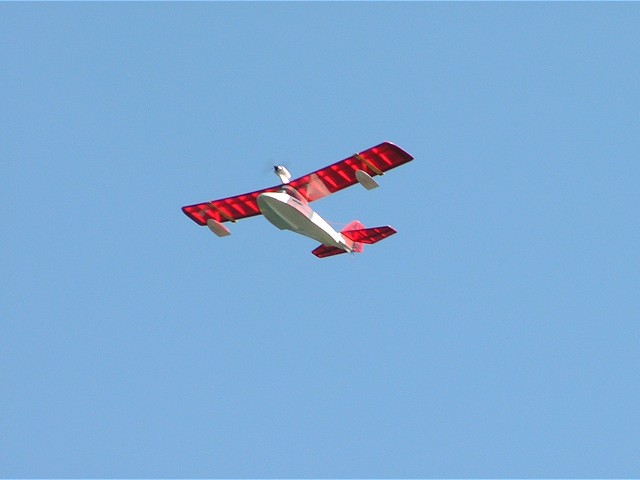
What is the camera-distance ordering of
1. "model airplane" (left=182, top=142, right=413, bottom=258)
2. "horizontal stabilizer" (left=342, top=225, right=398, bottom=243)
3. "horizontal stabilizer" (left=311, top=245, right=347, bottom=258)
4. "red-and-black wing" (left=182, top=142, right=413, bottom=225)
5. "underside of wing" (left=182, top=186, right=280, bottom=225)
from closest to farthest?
"red-and-black wing" (left=182, top=142, right=413, bottom=225) → "model airplane" (left=182, top=142, right=413, bottom=258) → "horizontal stabilizer" (left=342, top=225, right=398, bottom=243) → "underside of wing" (left=182, top=186, right=280, bottom=225) → "horizontal stabilizer" (left=311, top=245, right=347, bottom=258)

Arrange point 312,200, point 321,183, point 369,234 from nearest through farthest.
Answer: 1. point 321,183
2. point 312,200
3. point 369,234

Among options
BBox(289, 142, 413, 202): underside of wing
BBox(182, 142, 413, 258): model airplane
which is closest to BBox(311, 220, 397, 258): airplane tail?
BBox(182, 142, 413, 258): model airplane

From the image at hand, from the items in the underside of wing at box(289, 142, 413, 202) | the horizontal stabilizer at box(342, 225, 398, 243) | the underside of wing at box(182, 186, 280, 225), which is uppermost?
the underside of wing at box(182, 186, 280, 225)

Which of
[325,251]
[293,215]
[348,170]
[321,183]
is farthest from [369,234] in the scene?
[293,215]

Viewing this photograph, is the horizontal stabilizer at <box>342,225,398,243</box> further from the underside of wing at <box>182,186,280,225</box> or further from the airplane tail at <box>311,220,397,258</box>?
the underside of wing at <box>182,186,280,225</box>

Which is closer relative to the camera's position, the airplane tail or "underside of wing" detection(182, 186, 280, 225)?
the airplane tail

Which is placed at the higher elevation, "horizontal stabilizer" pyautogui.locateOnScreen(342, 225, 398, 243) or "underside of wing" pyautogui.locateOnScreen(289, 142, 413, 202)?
"underside of wing" pyautogui.locateOnScreen(289, 142, 413, 202)

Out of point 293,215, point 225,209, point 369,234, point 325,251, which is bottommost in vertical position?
point 293,215

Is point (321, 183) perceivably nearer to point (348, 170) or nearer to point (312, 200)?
point (312, 200)
